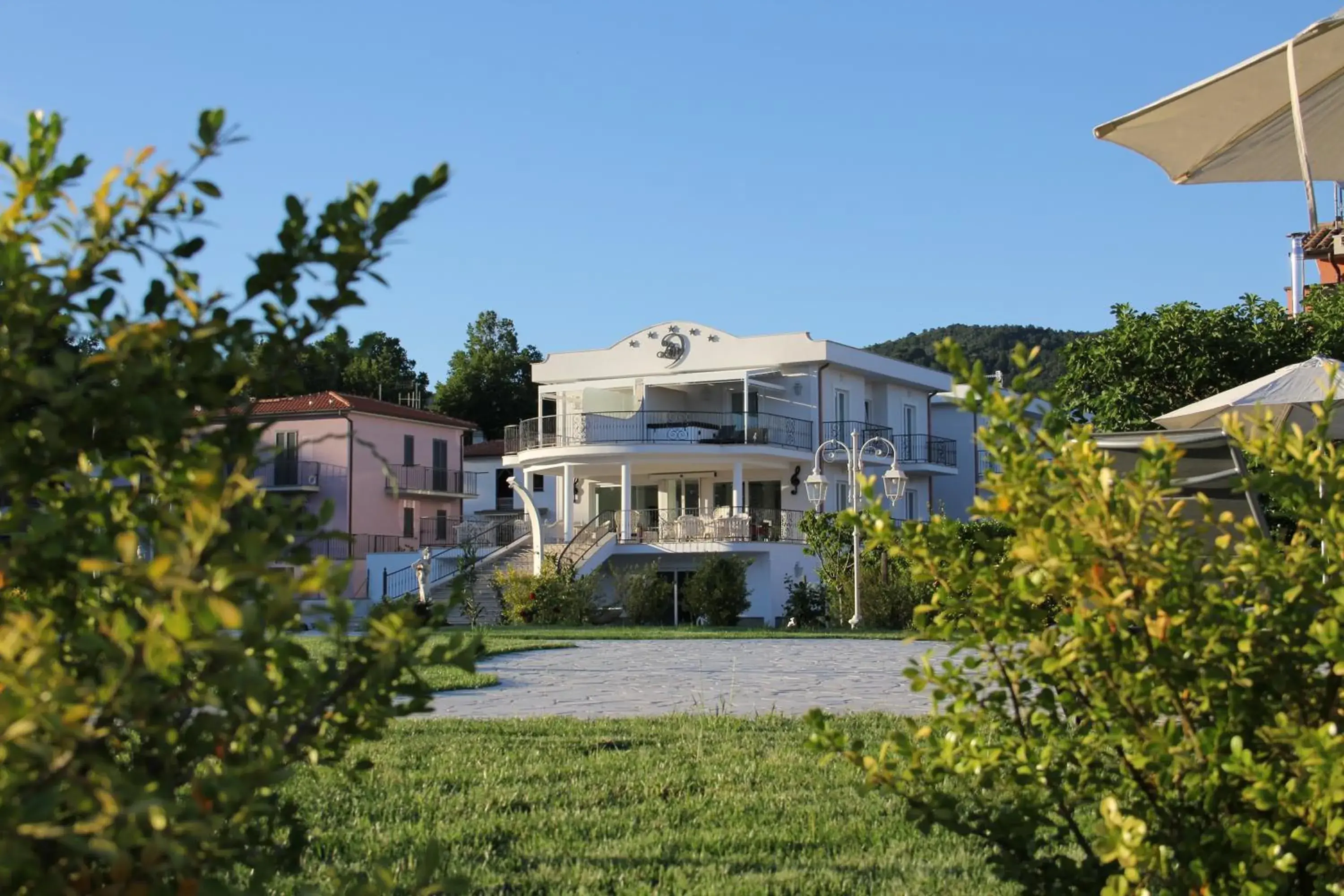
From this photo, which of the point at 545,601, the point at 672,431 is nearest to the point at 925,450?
the point at 672,431

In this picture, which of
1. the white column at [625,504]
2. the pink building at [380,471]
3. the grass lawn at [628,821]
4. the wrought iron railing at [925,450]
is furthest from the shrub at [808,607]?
the grass lawn at [628,821]

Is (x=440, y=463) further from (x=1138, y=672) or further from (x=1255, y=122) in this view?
(x=1138, y=672)

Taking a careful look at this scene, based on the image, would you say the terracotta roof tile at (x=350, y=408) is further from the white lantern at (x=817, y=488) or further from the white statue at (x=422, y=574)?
the white lantern at (x=817, y=488)

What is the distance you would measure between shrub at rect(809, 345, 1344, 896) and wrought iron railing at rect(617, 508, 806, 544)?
1293 inches

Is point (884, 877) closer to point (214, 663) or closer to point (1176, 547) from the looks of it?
point (1176, 547)

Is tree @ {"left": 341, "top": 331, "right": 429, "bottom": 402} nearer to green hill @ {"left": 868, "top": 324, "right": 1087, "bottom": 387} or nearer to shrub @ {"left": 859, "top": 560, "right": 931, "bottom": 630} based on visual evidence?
green hill @ {"left": 868, "top": 324, "right": 1087, "bottom": 387}

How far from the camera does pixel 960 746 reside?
121 inches

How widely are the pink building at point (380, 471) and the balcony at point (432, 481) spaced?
33 millimetres

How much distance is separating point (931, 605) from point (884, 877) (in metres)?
1.82

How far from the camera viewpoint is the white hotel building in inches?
1446

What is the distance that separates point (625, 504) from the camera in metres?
38.1

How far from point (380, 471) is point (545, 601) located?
1510cm

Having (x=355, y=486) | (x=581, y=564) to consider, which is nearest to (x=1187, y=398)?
(x=581, y=564)

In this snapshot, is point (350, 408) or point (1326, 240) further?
point (350, 408)
